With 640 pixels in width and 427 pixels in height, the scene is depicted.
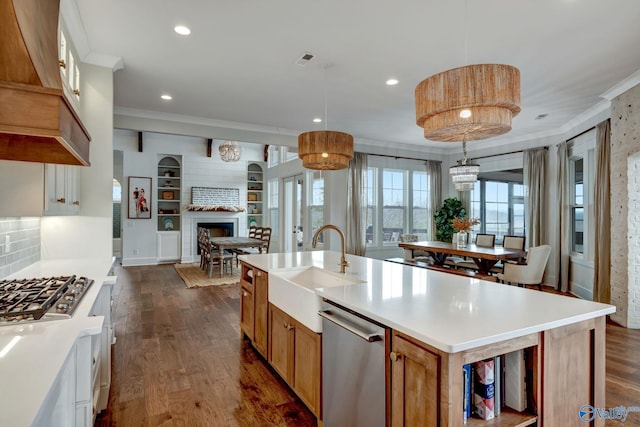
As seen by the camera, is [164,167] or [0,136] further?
[164,167]

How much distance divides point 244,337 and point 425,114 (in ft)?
9.10

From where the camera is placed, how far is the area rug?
6.25 m

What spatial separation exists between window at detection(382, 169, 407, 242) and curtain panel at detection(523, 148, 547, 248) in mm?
2509

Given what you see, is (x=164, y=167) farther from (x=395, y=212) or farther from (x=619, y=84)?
(x=619, y=84)

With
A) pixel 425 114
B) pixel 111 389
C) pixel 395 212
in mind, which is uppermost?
pixel 425 114

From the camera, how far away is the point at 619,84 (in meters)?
4.08

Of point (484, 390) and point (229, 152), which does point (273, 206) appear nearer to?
point (229, 152)

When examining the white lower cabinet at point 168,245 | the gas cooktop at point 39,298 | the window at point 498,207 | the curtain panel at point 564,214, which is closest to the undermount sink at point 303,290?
the gas cooktop at point 39,298

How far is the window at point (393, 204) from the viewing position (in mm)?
7793

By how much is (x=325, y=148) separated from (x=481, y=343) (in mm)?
2353

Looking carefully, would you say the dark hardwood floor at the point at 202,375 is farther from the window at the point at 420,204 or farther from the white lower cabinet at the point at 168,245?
the window at the point at 420,204

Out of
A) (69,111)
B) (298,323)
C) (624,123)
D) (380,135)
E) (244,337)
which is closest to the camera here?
(69,111)

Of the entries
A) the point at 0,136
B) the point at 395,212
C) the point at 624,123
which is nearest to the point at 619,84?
the point at 624,123

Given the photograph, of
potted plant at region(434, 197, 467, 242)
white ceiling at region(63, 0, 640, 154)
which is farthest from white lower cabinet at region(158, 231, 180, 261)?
potted plant at region(434, 197, 467, 242)
